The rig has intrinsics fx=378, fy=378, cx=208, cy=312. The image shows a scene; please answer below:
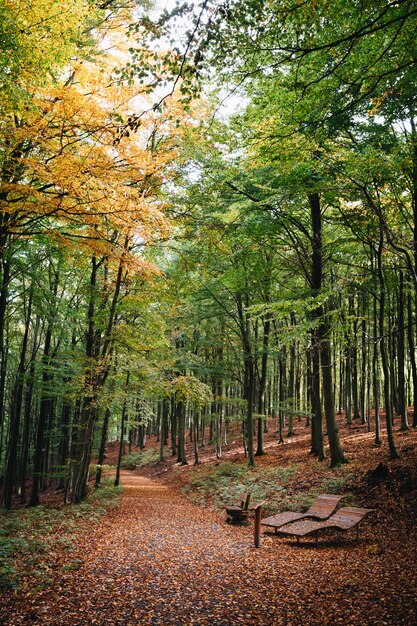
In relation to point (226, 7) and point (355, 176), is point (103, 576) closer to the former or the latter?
point (226, 7)

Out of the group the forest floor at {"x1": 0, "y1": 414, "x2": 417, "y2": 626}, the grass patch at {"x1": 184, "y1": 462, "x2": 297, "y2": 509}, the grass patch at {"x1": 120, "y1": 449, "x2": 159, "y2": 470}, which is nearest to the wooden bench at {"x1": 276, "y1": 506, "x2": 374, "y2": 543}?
the forest floor at {"x1": 0, "y1": 414, "x2": 417, "y2": 626}

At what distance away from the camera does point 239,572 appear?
6172mm

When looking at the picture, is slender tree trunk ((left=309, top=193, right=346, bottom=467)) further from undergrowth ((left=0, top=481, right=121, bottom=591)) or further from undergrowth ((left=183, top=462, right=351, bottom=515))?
undergrowth ((left=0, top=481, right=121, bottom=591))

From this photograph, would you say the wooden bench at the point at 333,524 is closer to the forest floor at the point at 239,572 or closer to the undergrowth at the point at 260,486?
the forest floor at the point at 239,572

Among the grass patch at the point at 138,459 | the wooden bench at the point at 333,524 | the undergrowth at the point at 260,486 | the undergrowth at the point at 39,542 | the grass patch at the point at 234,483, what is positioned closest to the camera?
the undergrowth at the point at 39,542

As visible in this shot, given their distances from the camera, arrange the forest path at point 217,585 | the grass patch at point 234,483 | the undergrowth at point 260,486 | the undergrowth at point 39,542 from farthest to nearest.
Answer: the grass patch at point 234,483, the undergrowth at point 260,486, the undergrowth at point 39,542, the forest path at point 217,585

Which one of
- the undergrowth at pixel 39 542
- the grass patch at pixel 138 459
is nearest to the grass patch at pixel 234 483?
the undergrowth at pixel 39 542

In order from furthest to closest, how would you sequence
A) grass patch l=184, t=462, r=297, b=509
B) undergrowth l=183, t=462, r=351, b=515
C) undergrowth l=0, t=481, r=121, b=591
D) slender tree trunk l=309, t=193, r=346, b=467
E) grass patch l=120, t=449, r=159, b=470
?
grass patch l=120, t=449, r=159, b=470, grass patch l=184, t=462, r=297, b=509, slender tree trunk l=309, t=193, r=346, b=467, undergrowth l=183, t=462, r=351, b=515, undergrowth l=0, t=481, r=121, b=591

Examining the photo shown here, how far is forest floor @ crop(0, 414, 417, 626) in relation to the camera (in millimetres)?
4555

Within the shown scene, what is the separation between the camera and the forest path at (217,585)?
14.8 ft

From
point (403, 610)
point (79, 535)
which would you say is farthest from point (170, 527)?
point (403, 610)

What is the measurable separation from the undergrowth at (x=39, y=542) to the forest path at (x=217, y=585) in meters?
0.35

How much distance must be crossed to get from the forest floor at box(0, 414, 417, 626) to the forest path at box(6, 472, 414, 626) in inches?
0.6

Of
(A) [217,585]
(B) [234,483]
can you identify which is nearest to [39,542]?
(A) [217,585]
